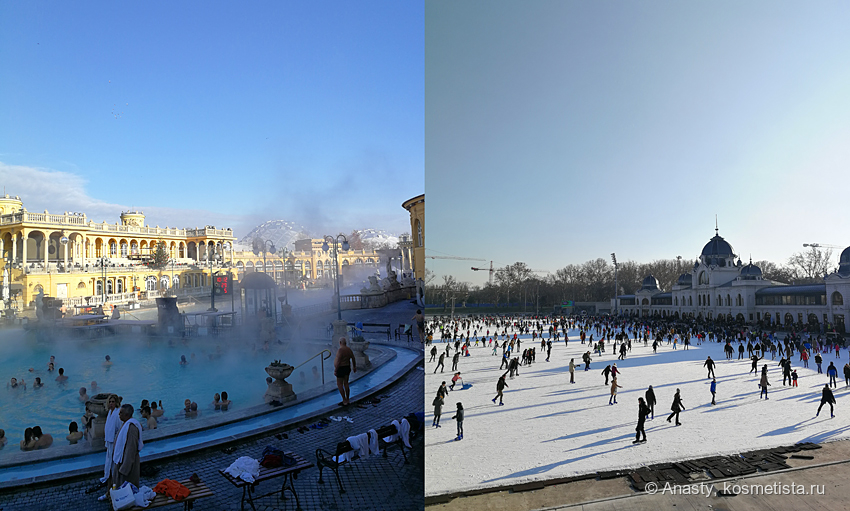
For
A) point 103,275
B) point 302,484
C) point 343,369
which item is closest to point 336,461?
point 302,484

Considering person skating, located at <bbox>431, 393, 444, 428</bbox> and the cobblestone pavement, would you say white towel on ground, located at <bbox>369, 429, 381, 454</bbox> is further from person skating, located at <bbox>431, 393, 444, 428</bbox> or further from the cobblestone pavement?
person skating, located at <bbox>431, 393, 444, 428</bbox>

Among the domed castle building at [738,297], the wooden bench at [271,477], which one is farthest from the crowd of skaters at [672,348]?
the wooden bench at [271,477]

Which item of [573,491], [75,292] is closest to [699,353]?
[573,491]

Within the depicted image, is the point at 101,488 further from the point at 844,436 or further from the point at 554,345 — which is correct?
the point at 554,345

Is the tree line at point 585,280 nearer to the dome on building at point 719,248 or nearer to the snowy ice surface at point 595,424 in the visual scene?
the dome on building at point 719,248

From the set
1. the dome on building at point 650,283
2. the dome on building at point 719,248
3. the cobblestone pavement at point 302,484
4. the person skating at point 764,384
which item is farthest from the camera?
the dome on building at point 650,283

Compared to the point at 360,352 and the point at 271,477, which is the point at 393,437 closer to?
the point at 271,477
